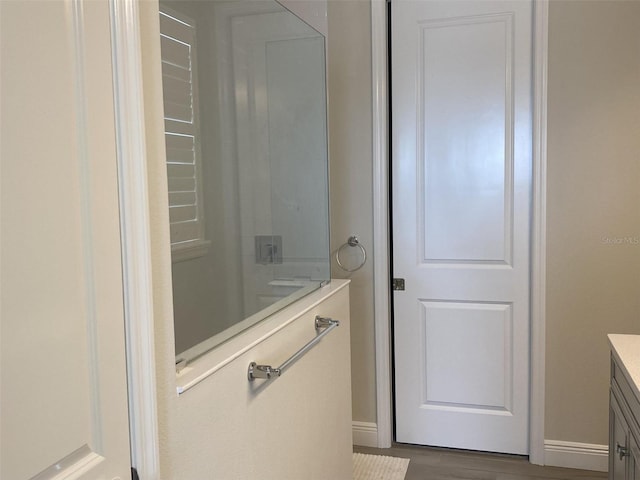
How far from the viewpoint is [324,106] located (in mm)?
2234

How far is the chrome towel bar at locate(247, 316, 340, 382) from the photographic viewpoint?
4.48 feet

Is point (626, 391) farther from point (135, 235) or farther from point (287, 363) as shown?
point (135, 235)

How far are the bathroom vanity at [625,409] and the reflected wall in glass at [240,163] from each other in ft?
3.11

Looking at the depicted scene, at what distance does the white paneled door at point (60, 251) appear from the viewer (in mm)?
696

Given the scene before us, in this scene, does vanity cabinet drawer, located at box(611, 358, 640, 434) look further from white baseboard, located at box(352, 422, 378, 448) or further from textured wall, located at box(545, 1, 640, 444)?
white baseboard, located at box(352, 422, 378, 448)

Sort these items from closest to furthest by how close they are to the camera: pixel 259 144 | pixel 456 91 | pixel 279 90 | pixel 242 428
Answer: pixel 242 428, pixel 259 144, pixel 279 90, pixel 456 91

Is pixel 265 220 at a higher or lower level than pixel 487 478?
higher

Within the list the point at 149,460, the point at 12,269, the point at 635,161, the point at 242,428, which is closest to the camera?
the point at 12,269

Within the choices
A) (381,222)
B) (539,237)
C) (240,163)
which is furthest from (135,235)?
(539,237)

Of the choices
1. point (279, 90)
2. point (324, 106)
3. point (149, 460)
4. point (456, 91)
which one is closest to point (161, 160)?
point (149, 460)

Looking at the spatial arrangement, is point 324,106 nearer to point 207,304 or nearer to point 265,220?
point 265,220

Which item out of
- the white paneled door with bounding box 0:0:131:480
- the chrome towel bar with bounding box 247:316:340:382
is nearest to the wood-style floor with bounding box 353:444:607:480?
the chrome towel bar with bounding box 247:316:340:382

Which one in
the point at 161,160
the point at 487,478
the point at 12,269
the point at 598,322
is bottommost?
the point at 487,478

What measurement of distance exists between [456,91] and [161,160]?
2.15 meters
